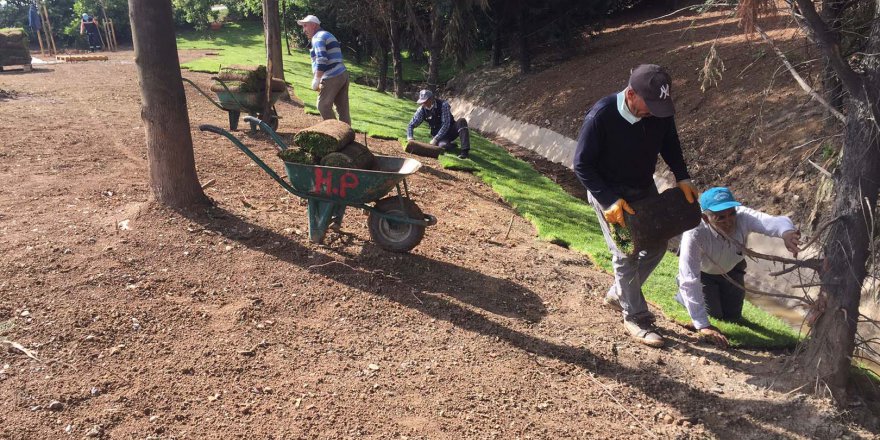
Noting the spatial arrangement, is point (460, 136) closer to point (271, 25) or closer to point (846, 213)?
point (271, 25)

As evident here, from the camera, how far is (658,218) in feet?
13.2

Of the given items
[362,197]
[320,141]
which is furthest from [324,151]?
[362,197]

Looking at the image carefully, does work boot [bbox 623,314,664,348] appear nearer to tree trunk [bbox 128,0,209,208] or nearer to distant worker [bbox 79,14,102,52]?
tree trunk [bbox 128,0,209,208]

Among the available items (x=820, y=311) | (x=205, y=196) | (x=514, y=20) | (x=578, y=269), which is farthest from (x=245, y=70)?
(x=514, y=20)

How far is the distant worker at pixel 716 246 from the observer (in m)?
4.41

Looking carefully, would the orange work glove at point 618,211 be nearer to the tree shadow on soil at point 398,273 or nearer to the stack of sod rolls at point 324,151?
the tree shadow on soil at point 398,273

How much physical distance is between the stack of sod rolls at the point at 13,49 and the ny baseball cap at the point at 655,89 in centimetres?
1940

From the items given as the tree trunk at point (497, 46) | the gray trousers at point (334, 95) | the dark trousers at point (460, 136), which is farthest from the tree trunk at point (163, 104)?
the tree trunk at point (497, 46)

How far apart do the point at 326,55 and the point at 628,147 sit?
591 centimetres

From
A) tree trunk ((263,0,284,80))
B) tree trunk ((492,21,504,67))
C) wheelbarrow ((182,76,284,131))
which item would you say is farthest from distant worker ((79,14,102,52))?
wheelbarrow ((182,76,284,131))

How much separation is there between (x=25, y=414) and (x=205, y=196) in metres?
3.02

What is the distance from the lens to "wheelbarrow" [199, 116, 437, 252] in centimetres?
499

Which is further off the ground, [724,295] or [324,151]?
[324,151]

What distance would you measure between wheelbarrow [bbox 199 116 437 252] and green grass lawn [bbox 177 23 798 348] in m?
2.39
